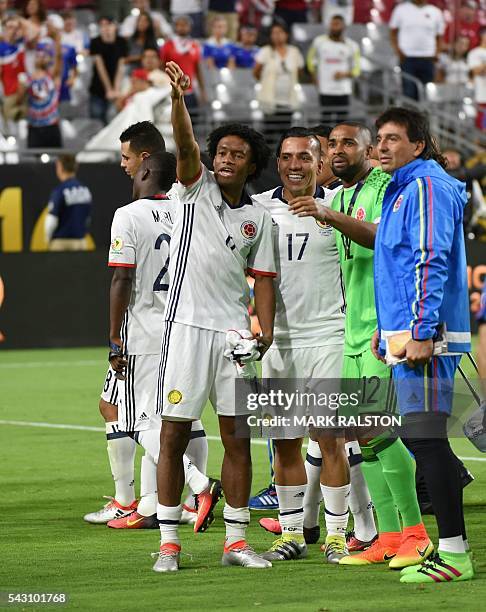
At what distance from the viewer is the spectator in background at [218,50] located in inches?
898

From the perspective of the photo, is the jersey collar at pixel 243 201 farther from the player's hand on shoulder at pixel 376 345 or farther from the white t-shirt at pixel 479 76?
the white t-shirt at pixel 479 76

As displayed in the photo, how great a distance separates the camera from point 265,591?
6332 mm

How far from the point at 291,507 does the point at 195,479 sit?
2.85 ft

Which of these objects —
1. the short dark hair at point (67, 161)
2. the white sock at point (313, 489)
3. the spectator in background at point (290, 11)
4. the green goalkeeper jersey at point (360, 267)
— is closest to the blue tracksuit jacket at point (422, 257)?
the green goalkeeper jersey at point (360, 267)

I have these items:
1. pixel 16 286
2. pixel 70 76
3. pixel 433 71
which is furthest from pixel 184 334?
pixel 433 71

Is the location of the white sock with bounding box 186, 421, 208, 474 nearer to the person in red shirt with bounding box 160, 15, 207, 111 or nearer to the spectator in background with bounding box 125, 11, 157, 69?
the person in red shirt with bounding box 160, 15, 207, 111

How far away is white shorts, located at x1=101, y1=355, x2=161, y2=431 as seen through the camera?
26.9ft

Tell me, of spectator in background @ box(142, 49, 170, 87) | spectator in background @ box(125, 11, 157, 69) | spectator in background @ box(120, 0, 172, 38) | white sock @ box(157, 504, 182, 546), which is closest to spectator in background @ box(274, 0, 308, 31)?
spectator in background @ box(120, 0, 172, 38)

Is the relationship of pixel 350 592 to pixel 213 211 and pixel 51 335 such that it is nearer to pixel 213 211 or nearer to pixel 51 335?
pixel 213 211

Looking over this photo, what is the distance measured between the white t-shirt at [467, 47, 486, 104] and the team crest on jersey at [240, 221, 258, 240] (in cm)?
1694

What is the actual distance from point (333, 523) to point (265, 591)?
1.00 m

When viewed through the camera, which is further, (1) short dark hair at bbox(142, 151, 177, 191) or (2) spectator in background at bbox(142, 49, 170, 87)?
(2) spectator in background at bbox(142, 49, 170, 87)

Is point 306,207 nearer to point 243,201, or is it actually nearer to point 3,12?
point 243,201

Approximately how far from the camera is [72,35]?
22.3 metres
